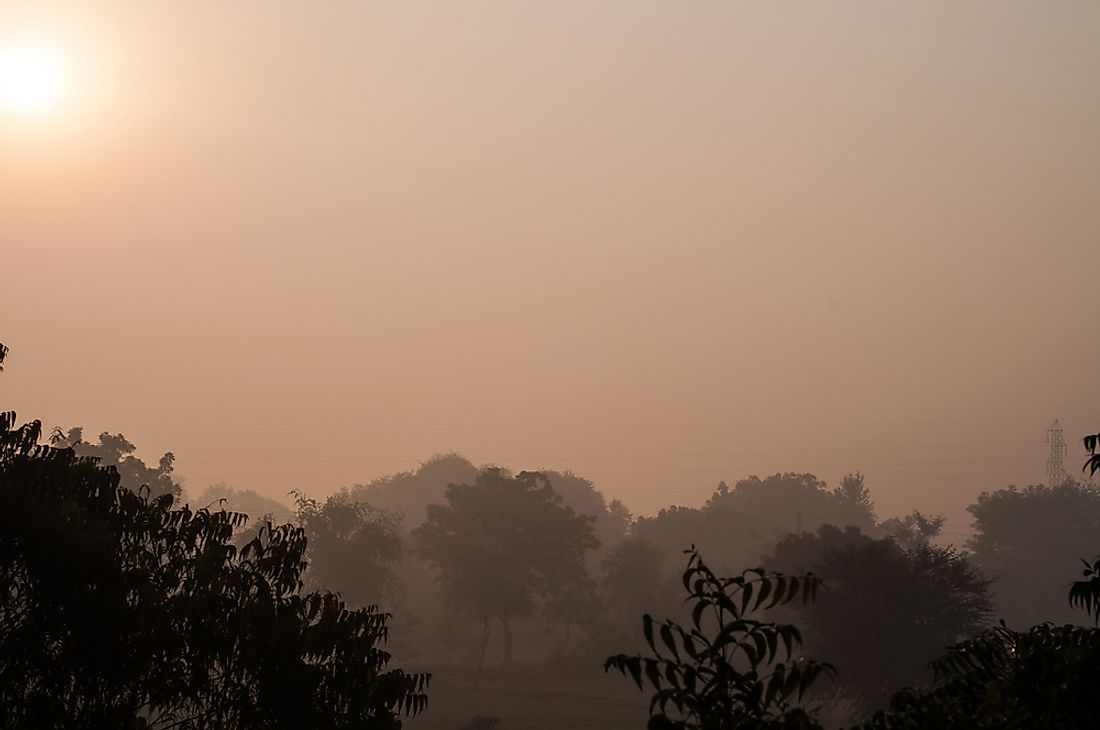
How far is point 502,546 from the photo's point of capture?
9719cm

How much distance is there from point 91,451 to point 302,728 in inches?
4384

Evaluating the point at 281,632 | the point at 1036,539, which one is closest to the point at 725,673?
the point at 281,632

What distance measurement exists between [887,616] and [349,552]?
163 ft

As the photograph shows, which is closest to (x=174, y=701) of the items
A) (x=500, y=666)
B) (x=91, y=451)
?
(x=500, y=666)

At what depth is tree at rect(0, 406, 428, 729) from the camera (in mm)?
19625

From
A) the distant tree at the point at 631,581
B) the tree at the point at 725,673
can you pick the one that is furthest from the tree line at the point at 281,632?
the distant tree at the point at 631,581

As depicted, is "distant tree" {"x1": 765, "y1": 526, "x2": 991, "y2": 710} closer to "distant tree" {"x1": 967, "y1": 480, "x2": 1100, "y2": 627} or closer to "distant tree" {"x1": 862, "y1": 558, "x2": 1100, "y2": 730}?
"distant tree" {"x1": 862, "y1": 558, "x2": 1100, "y2": 730}

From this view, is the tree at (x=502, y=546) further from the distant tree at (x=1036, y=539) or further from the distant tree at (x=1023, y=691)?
the distant tree at (x=1023, y=691)

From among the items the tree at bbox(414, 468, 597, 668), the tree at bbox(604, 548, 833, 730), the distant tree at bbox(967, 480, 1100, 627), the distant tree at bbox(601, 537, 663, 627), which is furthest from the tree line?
the distant tree at bbox(967, 480, 1100, 627)

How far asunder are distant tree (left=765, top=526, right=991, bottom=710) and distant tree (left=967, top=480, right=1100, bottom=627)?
70.6 meters

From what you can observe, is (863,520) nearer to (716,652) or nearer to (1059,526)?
(1059,526)

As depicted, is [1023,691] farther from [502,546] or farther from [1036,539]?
[1036,539]

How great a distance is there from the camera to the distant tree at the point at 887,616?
65.1 m

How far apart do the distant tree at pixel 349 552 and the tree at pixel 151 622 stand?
73.0m
